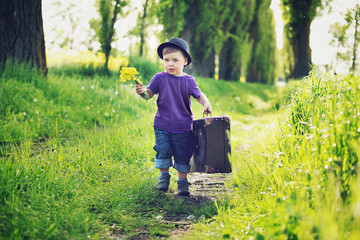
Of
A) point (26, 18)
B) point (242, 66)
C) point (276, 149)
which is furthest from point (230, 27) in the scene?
point (276, 149)

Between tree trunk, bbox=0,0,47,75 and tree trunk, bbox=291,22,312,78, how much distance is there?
8594 mm

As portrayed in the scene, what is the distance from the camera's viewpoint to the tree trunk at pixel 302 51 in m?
11.2

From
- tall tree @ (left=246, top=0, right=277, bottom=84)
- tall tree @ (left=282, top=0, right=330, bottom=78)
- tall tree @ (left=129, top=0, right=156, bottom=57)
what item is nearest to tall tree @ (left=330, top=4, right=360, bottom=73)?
tall tree @ (left=282, top=0, right=330, bottom=78)

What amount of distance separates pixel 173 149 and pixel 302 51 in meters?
9.97

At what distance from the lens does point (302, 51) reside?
11.9 metres

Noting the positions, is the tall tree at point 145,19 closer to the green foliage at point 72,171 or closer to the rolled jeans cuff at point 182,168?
the green foliage at point 72,171

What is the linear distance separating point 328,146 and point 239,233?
924 millimetres

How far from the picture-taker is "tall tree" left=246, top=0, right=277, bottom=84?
1798cm

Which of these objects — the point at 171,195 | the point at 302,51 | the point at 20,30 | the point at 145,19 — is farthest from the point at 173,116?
the point at 145,19

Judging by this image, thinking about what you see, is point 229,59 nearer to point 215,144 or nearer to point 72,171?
point 215,144

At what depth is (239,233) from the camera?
2.37 m

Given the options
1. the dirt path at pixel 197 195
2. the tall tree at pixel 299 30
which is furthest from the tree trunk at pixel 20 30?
the tall tree at pixel 299 30

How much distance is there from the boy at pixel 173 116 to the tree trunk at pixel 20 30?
4244mm

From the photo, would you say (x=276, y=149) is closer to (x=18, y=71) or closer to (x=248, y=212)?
(x=248, y=212)
